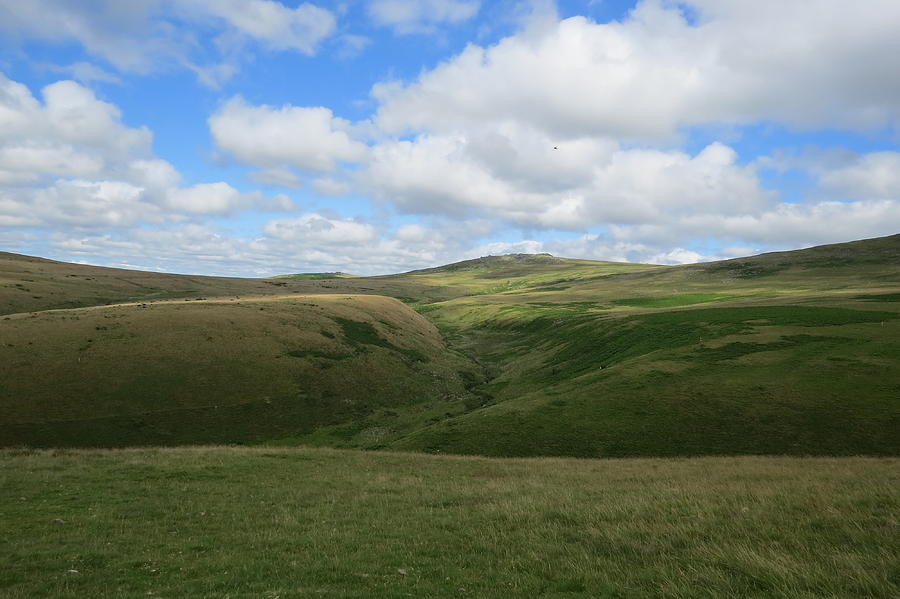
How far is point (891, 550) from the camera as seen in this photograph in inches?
426

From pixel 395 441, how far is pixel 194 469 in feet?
70.4

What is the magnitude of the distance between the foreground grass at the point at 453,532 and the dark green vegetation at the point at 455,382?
12990 mm

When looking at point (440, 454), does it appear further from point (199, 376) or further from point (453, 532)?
point (199, 376)

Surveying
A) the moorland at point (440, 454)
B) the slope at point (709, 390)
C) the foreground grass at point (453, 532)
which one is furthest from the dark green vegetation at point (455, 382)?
the foreground grass at point (453, 532)

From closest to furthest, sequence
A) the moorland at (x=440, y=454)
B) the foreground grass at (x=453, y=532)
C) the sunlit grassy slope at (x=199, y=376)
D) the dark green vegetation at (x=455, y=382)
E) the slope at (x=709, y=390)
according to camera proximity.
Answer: the foreground grass at (x=453, y=532) < the moorland at (x=440, y=454) < the slope at (x=709, y=390) < the dark green vegetation at (x=455, y=382) < the sunlit grassy slope at (x=199, y=376)

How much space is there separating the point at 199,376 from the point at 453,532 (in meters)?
49.4

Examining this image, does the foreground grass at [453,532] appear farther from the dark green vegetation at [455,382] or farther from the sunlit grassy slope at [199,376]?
the sunlit grassy slope at [199,376]

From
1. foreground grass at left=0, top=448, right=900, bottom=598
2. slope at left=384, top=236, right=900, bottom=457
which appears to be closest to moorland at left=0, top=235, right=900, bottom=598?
foreground grass at left=0, top=448, right=900, bottom=598

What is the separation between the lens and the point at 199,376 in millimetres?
54938

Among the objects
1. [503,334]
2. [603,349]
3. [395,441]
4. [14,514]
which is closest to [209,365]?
[395,441]

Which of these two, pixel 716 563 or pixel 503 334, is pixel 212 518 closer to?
pixel 716 563

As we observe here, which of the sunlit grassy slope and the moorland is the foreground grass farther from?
the sunlit grassy slope

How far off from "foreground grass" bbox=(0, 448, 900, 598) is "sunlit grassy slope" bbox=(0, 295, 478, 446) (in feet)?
66.5

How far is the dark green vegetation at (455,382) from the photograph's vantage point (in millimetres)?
39781
